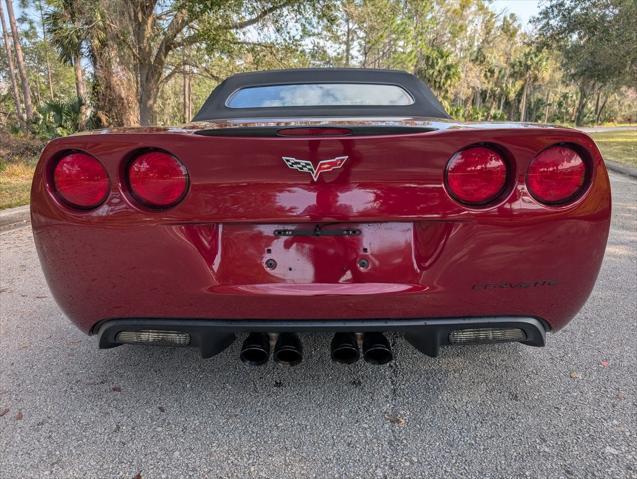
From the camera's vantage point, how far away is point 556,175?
1564 millimetres

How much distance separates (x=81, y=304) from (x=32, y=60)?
196 feet

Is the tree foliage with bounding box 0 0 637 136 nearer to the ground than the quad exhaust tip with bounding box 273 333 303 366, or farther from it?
farther from it

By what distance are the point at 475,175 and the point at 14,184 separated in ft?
34.1

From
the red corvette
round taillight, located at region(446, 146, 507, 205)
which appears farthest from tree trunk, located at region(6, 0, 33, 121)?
round taillight, located at region(446, 146, 507, 205)

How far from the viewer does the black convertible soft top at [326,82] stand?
2.72 m

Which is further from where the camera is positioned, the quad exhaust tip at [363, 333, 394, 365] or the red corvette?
the quad exhaust tip at [363, 333, 394, 365]

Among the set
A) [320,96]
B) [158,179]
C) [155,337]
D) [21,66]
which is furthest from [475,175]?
[21,66]

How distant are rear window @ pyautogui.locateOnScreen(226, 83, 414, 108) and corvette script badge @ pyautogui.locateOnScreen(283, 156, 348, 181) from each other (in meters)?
1.50

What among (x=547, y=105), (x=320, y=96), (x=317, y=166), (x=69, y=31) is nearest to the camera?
(x=317, y=166)

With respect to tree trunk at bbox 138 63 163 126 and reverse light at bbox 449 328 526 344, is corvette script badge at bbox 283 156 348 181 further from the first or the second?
tree trunk at bbox 138 63 163 126

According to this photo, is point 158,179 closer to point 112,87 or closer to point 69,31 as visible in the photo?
point 69,31

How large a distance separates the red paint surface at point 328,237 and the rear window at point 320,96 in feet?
4.63

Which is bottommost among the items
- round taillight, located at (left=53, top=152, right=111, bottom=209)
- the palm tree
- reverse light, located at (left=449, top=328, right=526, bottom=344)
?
reverse light, located at (left=449, top=328, right=526, bottom=344)

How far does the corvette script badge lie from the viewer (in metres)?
1.51
